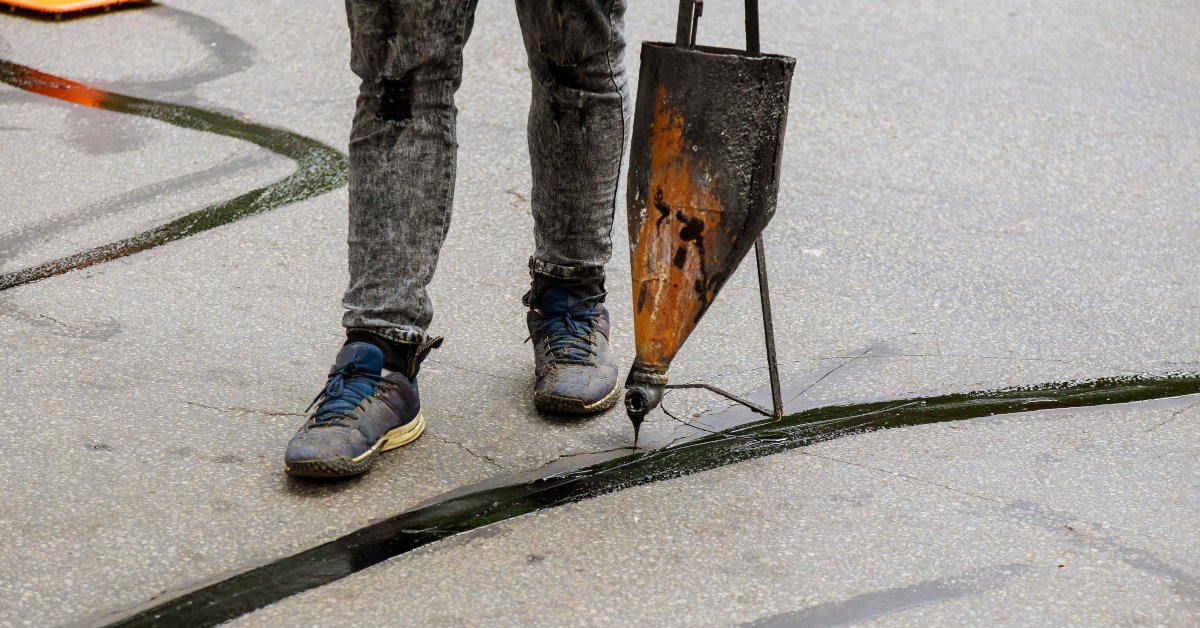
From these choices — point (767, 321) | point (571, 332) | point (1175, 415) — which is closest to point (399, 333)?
point (571, 332)

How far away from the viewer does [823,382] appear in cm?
259

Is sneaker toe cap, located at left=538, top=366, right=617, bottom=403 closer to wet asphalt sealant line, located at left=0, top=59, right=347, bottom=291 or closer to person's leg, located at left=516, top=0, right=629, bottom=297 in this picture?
person's leg, located at left=516, top=0, right=629, bottom=297

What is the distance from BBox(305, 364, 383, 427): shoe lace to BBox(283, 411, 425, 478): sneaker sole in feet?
0.22

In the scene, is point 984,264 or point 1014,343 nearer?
point 1014,343

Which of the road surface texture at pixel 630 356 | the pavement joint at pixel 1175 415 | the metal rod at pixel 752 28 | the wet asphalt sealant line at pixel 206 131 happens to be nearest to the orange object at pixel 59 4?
the road surface texture at pixel 630 356

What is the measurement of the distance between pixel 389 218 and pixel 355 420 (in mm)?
354

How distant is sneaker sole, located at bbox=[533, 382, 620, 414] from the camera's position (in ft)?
7.66

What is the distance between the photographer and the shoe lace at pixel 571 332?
7.88ft

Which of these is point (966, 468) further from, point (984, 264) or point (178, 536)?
point (178, 536)

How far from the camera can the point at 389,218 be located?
6.95ft

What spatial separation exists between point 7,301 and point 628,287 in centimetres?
141

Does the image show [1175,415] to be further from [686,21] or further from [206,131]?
[206,131]

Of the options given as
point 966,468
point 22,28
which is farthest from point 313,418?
point 22,28

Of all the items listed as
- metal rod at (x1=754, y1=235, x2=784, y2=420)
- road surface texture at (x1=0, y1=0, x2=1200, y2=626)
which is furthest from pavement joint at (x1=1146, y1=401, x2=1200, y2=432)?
metal rod at (x1=754, y1=235, x2=784, y2=420)
